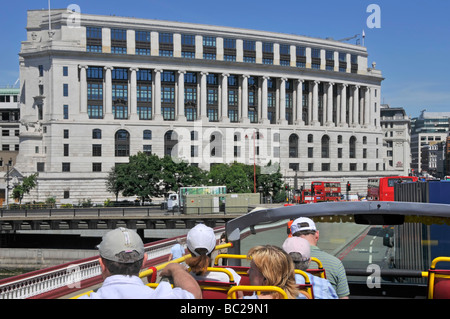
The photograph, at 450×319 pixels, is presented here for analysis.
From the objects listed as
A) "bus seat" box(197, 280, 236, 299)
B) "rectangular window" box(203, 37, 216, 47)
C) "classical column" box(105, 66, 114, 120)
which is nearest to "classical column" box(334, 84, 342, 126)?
"rectangular window" box(203, 37, 216, 47)

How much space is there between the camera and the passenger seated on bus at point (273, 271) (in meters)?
5.00

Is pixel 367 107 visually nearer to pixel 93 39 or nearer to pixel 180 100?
pixel 180 100

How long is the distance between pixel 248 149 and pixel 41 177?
3737cm

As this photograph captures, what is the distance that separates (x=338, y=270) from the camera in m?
6.63

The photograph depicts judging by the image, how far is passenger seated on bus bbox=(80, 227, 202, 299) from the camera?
441 centimetres

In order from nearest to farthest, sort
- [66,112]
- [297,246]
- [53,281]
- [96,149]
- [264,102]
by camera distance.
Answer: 1. [297,246]
2. [53,281]
3. [66,112]
4. [96,149]
5. [264,102]

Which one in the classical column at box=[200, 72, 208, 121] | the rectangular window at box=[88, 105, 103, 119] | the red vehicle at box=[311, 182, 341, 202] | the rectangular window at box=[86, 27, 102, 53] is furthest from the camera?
the classical column at box=[200, 72, 208, 121]

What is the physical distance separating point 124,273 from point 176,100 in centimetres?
9845

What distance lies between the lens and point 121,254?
4.62 m

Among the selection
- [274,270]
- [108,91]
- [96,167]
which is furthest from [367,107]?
[274,270]

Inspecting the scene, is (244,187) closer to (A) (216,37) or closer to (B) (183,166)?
(B) (183,166)

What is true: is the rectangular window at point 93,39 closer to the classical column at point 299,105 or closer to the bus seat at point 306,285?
the classical column at point 299,105

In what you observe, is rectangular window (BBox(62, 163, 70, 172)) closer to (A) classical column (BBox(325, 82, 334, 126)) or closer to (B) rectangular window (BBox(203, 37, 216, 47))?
(B) rectangular window (BBox(203, 37, 216, 47))

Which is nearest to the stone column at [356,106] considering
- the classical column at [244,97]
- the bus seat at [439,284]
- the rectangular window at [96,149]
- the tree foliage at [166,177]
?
the classical column at [244,97]
